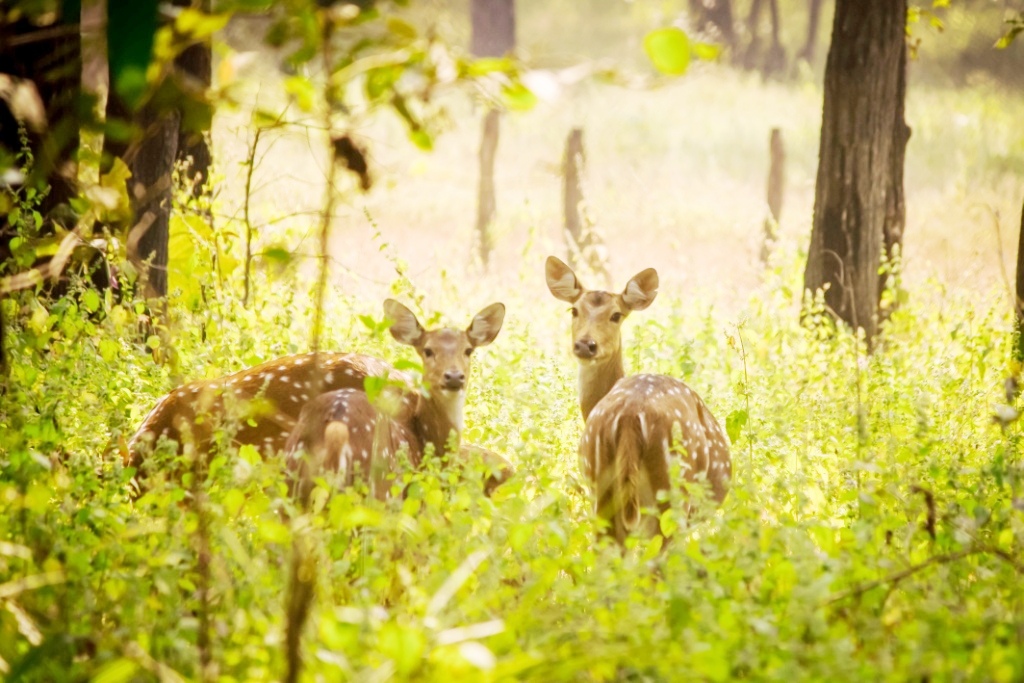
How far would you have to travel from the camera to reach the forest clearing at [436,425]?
310 centimetres

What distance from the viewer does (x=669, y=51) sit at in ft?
9.01

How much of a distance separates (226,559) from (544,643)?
114 centimetres

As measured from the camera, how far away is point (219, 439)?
15.2 ft

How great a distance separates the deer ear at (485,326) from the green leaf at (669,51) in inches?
130

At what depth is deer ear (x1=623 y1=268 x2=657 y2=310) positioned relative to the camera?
Result: 6492mm

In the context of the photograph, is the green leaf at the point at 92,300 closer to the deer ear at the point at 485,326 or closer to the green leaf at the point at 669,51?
the deer ear at the point at 485,326

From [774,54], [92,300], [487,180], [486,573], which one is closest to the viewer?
[486,573]

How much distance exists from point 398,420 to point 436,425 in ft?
0.81

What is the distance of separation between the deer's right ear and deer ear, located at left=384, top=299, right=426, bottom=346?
973 mm

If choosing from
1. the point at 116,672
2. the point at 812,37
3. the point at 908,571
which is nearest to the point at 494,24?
the point at 812,37

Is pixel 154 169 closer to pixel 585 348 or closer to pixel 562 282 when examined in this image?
pixel 562 282

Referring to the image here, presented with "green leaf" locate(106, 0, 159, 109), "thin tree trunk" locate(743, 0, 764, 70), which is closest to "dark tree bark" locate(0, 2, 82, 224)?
"green leaf" locate(106, 0, 159, 109)

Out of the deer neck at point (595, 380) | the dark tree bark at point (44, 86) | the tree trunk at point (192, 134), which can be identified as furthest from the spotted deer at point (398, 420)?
the tree trunk at point (192, 134)

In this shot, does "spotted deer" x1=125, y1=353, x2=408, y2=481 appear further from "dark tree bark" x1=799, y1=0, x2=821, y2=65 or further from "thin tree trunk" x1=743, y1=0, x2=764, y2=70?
"thin tree trunk" x1=743, y1=0, x2=764, y2=70
